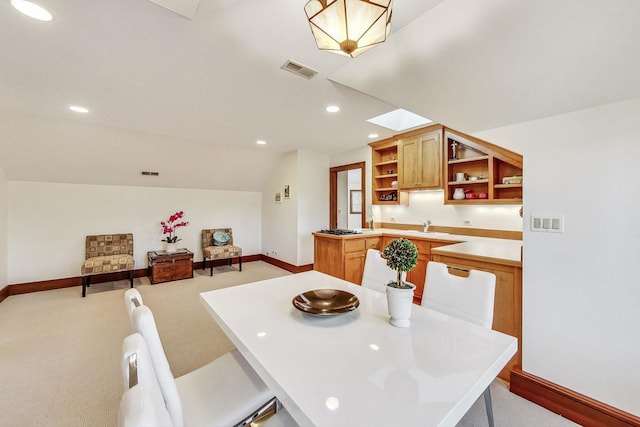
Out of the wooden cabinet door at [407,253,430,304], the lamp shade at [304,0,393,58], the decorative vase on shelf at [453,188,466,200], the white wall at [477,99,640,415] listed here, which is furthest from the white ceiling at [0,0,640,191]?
the wooden cabinet door at [407,253,430,304]

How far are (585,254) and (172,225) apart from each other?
5.69m

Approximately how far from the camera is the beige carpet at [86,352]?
169 cm

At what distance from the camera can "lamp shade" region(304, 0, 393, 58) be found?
105cm

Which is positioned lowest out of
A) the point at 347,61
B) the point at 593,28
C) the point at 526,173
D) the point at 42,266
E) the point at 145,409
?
the point at 42,266

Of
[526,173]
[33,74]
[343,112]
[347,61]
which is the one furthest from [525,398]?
[33,74]

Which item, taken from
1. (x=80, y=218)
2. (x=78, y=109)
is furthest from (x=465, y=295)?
(x=80, y=218)

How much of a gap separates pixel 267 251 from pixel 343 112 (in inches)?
152

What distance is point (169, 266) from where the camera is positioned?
448 cm

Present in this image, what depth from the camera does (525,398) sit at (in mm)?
1813

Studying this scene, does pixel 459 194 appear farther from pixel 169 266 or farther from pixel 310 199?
pixel 169 266

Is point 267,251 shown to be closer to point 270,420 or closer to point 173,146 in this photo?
point 173,146

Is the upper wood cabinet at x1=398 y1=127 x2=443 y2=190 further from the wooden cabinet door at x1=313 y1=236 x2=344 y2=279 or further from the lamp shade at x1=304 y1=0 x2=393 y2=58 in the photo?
the lamp shade at x1=304 y1=0 x2=393 y2=58

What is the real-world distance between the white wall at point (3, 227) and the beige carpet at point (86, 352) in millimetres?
370

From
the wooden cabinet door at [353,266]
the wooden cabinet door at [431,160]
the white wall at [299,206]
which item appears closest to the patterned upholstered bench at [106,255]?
the white wall at [299,206]
